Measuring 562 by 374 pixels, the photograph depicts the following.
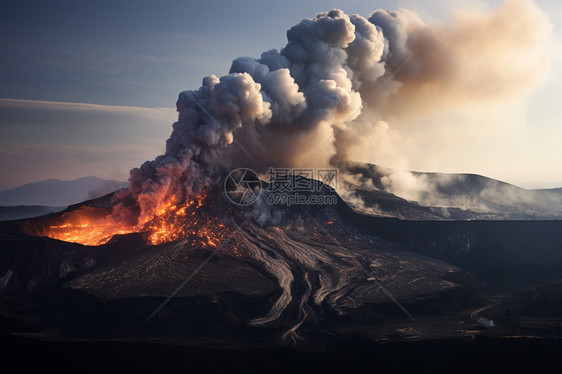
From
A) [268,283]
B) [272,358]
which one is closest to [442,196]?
[268,283]

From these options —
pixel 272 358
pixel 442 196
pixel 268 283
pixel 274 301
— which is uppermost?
pixel 442 196

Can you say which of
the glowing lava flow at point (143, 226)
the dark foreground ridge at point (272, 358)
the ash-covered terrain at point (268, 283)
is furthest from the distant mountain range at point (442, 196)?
the dark foreground ridge at point (272, 358)

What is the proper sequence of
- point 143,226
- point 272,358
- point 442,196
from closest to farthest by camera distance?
point 272,358
point 143,226
point 442,196

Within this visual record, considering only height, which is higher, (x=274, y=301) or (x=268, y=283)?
(x=268, y=283)

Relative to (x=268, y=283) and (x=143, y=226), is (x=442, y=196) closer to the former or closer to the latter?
(x=268, y=283)

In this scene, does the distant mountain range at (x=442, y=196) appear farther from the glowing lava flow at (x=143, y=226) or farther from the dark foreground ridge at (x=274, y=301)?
the glowing lava flow at (x=143, y=226)

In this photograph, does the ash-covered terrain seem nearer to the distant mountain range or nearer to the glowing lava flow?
the glowing lava flow

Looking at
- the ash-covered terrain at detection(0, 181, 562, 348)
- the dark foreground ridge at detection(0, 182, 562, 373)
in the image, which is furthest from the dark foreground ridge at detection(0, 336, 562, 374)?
the ash-covered terrain at detection(0, 181, 562, 348)

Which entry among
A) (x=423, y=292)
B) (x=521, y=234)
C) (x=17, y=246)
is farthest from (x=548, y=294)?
(x=17, y=246)
